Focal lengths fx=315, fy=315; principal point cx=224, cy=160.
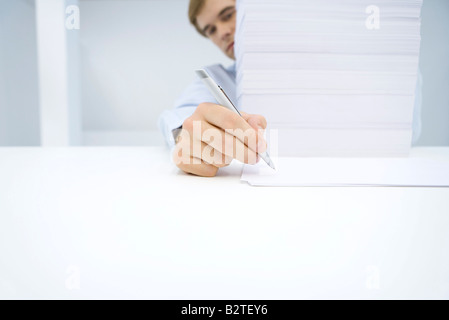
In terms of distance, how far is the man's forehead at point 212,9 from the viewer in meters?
1.01

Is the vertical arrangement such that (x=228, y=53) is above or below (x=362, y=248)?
above

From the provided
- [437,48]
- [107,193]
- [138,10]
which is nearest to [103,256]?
[107,193]

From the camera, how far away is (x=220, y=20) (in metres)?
1.05

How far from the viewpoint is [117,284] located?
171 millimetres

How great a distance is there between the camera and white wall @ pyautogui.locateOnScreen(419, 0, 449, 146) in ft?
5.02

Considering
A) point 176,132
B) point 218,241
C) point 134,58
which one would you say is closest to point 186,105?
point 176,132

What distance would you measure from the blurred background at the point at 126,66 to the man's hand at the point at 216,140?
1.19 meters

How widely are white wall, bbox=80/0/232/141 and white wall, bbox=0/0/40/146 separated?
0.78 feet

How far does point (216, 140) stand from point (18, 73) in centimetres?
154

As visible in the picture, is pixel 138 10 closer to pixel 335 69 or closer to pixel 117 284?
pixel 335 69

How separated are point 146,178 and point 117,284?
10.7 inches

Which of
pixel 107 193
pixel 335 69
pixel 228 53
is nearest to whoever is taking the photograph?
pixel 107 193

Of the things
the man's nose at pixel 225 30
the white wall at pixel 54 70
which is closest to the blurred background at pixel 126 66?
the white wall at pixel 54 70
